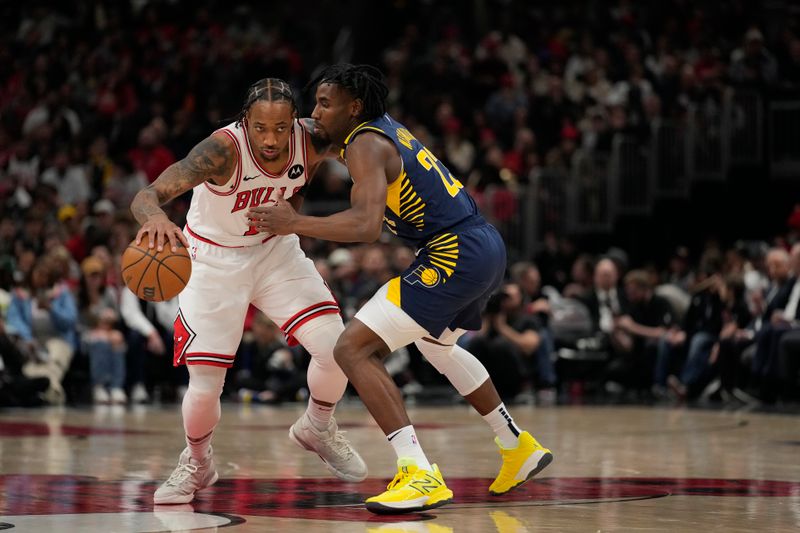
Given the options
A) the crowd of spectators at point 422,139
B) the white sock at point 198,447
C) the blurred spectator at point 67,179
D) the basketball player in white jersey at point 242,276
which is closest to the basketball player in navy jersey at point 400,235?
the basketball player in white jersey at point 242,276

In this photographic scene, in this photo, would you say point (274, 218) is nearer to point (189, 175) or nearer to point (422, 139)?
point (189, 175)

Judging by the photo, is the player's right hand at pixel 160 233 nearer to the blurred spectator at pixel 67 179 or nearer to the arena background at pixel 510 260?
the arena background at pixel 510 260

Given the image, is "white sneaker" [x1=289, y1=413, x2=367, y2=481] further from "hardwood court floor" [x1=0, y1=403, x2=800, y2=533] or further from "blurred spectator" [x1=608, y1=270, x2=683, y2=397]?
"blurred spectator" [x1=608, y1=270, x2=683, y2=397]

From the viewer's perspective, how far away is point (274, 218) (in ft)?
17.9

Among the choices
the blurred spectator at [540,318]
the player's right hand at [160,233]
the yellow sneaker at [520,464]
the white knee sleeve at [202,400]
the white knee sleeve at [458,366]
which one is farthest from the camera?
the blurred spectator at [540,318]

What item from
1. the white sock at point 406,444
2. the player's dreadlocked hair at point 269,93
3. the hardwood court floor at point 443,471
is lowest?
the hardwood court floor at point 443,471

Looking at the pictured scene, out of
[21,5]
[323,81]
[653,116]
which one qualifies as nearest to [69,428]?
[323,81]

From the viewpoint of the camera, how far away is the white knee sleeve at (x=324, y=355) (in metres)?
6.02

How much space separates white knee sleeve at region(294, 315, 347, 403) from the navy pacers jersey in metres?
0.55

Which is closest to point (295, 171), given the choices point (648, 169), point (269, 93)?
point (269, 93)

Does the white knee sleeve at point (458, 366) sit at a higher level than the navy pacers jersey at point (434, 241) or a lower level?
lower

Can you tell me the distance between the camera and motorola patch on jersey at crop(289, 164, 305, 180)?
5938mm

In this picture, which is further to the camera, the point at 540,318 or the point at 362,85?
the point at 540,318

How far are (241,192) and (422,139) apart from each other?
1004 centimetres
